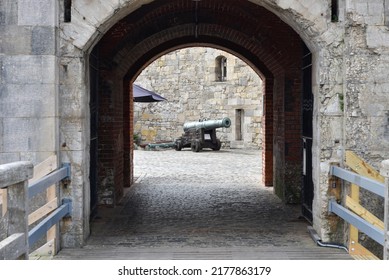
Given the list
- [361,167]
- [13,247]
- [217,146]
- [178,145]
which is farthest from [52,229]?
[178,145]

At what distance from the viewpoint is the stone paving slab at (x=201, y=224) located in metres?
5.96

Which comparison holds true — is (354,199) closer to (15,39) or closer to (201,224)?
(201,224)

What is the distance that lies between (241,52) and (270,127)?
Answer: 63.8 inches

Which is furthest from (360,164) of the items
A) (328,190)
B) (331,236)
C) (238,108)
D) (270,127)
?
(238,108)

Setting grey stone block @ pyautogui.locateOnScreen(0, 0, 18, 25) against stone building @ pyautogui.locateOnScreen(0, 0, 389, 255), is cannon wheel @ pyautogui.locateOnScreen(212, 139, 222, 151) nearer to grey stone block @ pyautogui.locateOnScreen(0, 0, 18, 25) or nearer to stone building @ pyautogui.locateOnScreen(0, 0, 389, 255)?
stone building @ pyautogui.locateOnScreen(0, 0, 389, 255)

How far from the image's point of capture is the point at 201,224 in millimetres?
7551

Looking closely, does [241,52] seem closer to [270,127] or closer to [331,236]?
[270,127]

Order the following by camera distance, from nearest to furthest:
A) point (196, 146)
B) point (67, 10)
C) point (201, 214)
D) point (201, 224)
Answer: point (67, 10), point (201, 224), point (201, 214), point (196, 146)

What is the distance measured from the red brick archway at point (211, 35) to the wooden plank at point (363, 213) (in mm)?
3776

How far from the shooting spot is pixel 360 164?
592 centimetres

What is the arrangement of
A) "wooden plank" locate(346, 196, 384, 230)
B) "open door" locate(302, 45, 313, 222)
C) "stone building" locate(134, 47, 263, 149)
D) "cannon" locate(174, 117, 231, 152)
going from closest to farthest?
"wooden plank" locate(346, 196, 384, 230) → "open door" locate(302, 45, 313, 222) → "cannon" locate(174, 117, 231, 152) → "stone building" locate(134, 47, 263, 149)

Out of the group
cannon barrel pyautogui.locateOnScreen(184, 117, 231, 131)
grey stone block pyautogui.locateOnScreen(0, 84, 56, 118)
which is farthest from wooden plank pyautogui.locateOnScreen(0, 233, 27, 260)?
cannon barrel pyautogui.locateOnScreen(184, 117, 231, 131)

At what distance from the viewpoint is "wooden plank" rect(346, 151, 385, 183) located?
5832 millimetres

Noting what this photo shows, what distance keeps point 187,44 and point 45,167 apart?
6692mm
